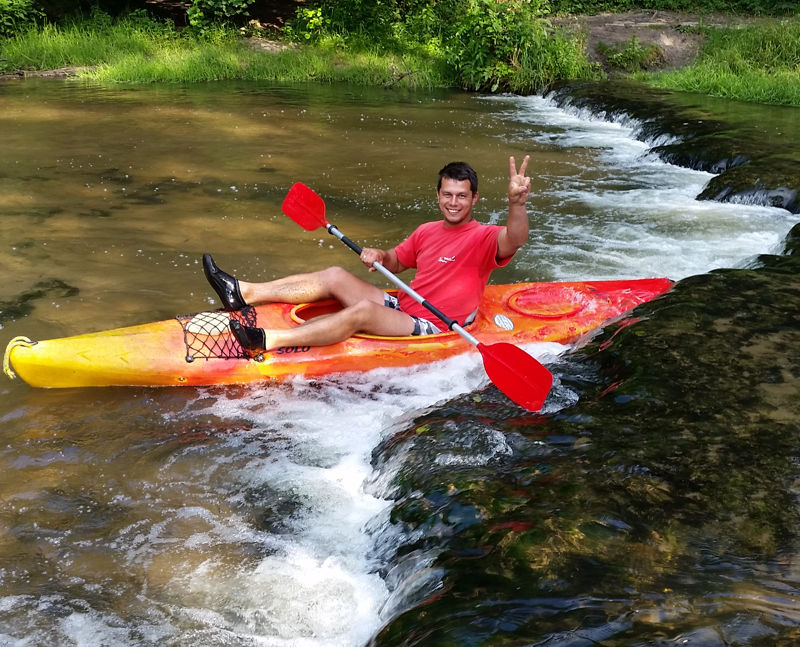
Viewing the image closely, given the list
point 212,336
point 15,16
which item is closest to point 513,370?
point 212,336

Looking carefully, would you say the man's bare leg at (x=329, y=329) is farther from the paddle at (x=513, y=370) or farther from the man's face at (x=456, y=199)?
the man's face at (x=456, y=199)

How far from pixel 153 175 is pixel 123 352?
13.3 ft

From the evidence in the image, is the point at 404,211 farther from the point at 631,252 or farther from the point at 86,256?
the point at 86,256

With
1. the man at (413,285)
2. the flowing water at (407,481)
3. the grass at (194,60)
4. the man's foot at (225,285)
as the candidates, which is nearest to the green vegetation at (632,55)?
the grass at (194,60)

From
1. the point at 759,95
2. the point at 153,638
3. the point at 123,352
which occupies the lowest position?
the point at 153,638

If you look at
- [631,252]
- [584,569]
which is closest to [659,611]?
[584,569]

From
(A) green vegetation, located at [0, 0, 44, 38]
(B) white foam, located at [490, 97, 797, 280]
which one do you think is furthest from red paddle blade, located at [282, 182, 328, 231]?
(A) green vegetation, located at [0, 0, 44, 38]

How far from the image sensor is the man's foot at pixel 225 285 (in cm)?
388

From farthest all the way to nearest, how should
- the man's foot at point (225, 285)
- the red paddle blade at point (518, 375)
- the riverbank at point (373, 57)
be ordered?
the riverbank at point (373, 57), the man's foot at point (225, 285), the red paddle blade at point (518, 375)

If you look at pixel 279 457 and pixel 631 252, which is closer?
pixel 279 457

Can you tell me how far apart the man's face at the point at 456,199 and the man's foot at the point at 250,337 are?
1044 mm

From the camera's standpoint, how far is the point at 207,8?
14.3 meters

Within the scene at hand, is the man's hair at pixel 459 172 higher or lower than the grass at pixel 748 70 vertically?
lower

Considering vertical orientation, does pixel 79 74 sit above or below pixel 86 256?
above
